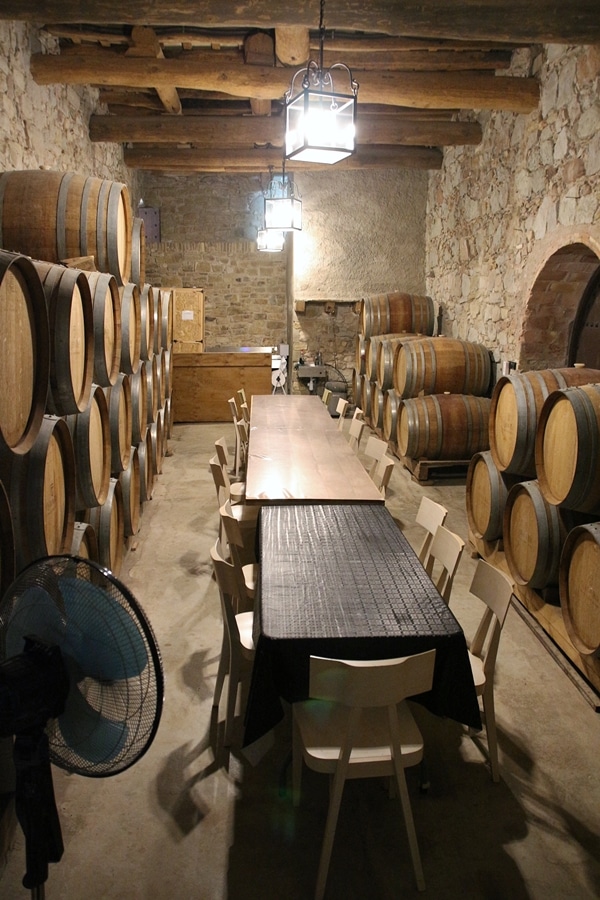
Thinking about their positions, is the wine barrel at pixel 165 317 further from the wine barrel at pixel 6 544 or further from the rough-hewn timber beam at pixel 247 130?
the wine barrel at pixel 6 544

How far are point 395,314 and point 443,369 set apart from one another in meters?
2.41

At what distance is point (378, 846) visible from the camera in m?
2.05

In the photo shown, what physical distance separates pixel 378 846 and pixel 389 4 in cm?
484

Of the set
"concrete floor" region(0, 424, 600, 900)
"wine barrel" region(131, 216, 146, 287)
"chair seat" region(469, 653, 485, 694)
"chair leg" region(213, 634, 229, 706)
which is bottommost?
"concrete floor" region(0, 424, 600, 900)

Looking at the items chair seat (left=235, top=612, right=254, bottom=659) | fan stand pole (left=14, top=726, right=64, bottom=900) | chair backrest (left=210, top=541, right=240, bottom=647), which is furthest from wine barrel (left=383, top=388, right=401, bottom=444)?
fan stand pole (left=14, top=726, right=64, bottom=900)

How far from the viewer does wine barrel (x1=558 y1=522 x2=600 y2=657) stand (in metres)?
2.75

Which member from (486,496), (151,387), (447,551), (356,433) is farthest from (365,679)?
(151,387)

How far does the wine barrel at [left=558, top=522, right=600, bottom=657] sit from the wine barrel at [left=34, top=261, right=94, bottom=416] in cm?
232

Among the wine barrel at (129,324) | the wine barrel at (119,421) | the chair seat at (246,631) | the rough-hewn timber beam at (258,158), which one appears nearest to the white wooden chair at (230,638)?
the chair seat at (246,631)

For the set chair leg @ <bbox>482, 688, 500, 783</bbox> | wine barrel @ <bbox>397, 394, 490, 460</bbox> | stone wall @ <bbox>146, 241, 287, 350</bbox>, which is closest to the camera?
chair leg @ <bbox>482, 688, 500, 783</bbox>

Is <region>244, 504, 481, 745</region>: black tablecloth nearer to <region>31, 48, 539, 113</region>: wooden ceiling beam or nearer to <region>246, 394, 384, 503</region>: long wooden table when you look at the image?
<region>246, 394, 384, 503</region>: long wooden table

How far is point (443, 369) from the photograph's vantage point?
6398 mm

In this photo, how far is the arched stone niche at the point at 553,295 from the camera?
16.9 feet

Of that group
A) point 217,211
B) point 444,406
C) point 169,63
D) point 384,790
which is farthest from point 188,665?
point 217,211
